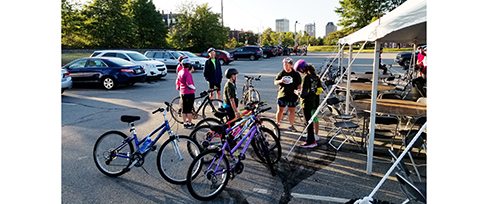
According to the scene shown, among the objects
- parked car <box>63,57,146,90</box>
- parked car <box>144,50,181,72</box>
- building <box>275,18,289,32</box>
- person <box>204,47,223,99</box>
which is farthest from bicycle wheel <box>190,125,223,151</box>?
building <box>275,18,289,32</box>

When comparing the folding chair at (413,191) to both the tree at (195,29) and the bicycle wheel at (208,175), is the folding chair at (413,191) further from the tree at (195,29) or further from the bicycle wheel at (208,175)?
the tree at (195,29)

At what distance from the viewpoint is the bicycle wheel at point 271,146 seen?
482 cm

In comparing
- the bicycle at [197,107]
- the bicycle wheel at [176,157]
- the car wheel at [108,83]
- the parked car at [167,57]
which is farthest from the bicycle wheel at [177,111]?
the parked car at [167,57]

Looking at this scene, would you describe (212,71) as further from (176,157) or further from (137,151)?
(137,151)

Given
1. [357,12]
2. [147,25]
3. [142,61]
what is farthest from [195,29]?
[357,12]

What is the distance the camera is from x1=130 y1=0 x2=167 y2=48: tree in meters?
37.5

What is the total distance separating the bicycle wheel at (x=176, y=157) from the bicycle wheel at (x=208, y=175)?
1.22ft

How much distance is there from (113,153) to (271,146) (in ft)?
7.43

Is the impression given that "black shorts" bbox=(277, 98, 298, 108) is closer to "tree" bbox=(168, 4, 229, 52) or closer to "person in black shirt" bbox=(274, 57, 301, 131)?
"person in black shirt" bbox=(274, 57, 301, 131)

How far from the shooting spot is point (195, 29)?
38188mm

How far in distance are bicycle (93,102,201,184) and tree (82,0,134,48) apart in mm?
31173

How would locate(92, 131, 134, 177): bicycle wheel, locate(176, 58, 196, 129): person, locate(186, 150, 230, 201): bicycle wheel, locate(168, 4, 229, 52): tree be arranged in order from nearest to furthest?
1. locate(186, 150, 230, 201): bicycle wheel
2. locate(92, 131, 134, 177): bicycle wheel
3. locate(176, 58, 196, 129): person
4. locate(168, 4, 229, 52): tree
